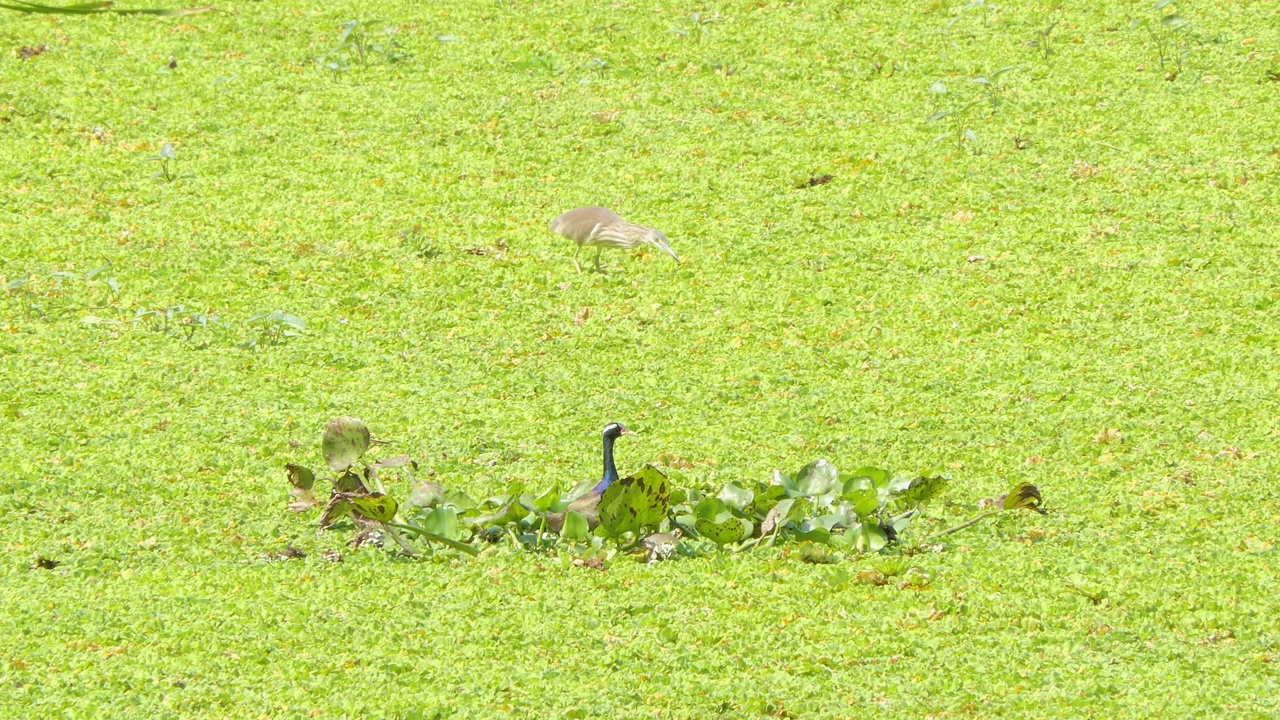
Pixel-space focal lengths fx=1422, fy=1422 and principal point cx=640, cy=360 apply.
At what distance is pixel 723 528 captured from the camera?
186 inches

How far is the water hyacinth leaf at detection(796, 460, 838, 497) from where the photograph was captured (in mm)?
4816

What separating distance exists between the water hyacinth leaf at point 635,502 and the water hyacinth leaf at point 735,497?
0.24m

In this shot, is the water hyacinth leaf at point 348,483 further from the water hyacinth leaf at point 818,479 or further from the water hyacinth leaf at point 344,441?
the water hyacinth leaf at point 818,479

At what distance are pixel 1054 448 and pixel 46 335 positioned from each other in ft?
15.1

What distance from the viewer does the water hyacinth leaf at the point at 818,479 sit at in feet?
15.8

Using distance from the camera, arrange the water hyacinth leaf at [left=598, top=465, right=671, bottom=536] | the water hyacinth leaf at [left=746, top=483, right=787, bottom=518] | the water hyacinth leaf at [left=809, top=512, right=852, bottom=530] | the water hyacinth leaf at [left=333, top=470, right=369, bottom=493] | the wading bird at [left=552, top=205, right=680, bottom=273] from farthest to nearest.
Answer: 1. the wading bird at [left=552, top=205, right=680, bottom=273]
2. the water hyacinth leaf at [left=333, top=470, right=369, bottom=493]
3. the water hyacinth leaf at [left=746, top=483, right=787, bottom=518]
4. the water hyacinth leaf at [left=809, top=512, right=852, bottom=530]
5. the water hyacinth leaf at [left=598, top=465, right=671, bottom=536]

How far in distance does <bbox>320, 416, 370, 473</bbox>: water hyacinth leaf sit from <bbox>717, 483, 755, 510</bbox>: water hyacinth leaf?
129 centimetres

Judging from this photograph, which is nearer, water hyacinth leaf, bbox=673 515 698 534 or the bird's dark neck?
water hyacinth leaf, bbox=673 515 698 534

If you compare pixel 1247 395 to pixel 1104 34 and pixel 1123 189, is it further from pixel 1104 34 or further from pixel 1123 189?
pixel 1104 34

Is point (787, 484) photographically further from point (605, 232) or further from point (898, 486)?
point (605, 232)

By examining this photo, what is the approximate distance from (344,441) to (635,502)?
1134 mm

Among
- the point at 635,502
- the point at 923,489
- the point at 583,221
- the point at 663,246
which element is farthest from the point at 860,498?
the point at 583,221

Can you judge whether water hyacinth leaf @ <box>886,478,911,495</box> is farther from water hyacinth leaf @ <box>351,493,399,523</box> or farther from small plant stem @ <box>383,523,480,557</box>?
water hyacinth leaf @ <box>351,493,399,523</box>

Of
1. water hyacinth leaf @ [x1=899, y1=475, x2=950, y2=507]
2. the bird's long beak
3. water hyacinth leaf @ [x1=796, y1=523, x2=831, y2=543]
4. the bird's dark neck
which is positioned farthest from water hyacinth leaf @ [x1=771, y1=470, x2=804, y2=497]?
the bird's long beak
